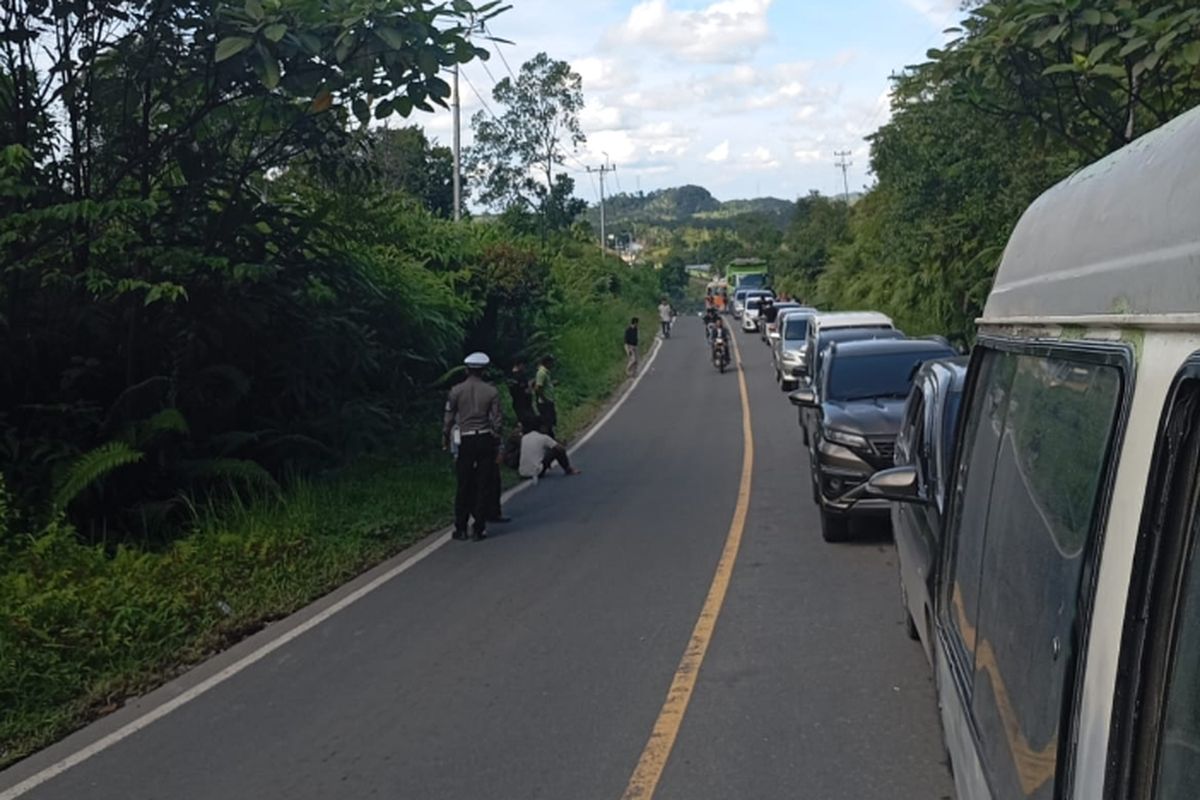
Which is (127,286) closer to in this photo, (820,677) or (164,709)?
(164,709)

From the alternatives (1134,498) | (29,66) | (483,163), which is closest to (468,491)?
(29,66)

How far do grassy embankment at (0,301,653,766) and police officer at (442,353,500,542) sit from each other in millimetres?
850

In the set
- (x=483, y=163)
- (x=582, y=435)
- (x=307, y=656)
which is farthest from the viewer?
(x=483, y=163)

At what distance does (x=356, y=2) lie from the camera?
38.6 ft

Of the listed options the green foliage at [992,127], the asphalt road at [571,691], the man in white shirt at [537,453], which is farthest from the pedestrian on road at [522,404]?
the green foliage at [992,127]

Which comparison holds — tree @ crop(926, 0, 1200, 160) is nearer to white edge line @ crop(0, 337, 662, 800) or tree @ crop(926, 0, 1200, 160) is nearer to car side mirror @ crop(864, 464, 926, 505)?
car side mirror @ crop(864, 464, 926, 505)

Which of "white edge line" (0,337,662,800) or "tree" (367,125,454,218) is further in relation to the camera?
"tree" (367,125,454,218)

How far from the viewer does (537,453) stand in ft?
56.4

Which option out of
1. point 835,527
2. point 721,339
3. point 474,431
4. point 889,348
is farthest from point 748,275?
point 835,527

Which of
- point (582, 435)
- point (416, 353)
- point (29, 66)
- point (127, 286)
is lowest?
point (582, 435)

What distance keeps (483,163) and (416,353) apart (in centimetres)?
3803

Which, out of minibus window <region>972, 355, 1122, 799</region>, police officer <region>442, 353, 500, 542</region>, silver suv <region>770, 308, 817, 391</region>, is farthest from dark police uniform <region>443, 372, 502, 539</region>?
silver suv <region>770, 308, 817, 391</region>

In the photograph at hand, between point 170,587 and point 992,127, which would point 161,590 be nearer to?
point 170,587

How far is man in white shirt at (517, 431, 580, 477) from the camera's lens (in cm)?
1717
